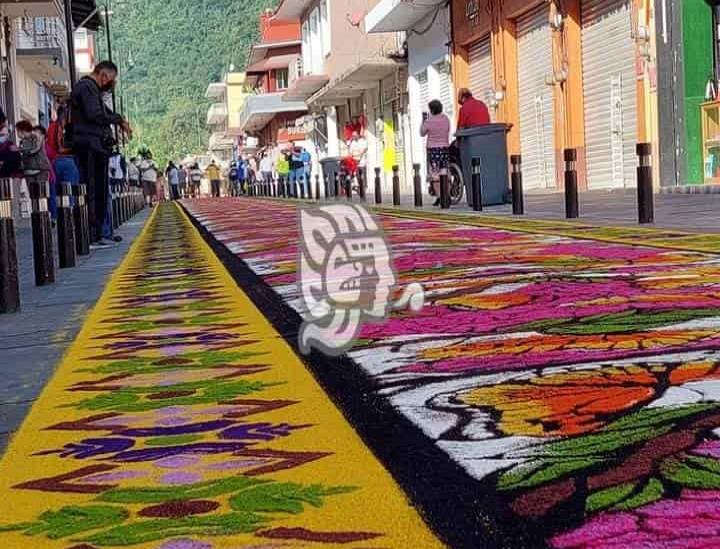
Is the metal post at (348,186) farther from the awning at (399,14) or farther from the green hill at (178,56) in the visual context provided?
the green hill at (178,56)

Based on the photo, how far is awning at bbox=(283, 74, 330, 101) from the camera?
55719mm

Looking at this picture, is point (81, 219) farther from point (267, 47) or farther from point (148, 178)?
point (267, 47)

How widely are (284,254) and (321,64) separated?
160ft

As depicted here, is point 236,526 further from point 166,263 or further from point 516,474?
point 166,263

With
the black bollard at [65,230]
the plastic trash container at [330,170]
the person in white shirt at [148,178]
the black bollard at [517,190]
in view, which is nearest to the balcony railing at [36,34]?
the person in white shirt at [148,178]

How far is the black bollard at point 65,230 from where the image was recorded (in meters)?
10.1

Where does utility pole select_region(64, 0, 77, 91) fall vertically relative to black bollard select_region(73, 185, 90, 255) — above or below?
above

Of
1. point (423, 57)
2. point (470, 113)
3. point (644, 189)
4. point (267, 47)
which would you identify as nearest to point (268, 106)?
point (267, 47)

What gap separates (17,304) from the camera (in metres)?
6.90

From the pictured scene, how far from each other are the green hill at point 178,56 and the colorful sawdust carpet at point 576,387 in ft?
424

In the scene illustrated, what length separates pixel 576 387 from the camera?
3.16 meters

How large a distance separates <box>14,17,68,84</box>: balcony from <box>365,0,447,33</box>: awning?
30.7ft

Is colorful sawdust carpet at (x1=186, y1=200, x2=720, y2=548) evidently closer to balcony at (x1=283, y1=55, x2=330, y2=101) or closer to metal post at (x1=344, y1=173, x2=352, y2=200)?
metal post at (x1=344, y1=173, x2=352, y2=200)

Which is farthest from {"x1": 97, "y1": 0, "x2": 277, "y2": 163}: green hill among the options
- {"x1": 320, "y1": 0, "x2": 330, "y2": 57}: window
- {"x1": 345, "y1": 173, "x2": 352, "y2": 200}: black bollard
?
{"x1": 345, "y1": 173, "x2": 352, "y2": 200}: black bollard
